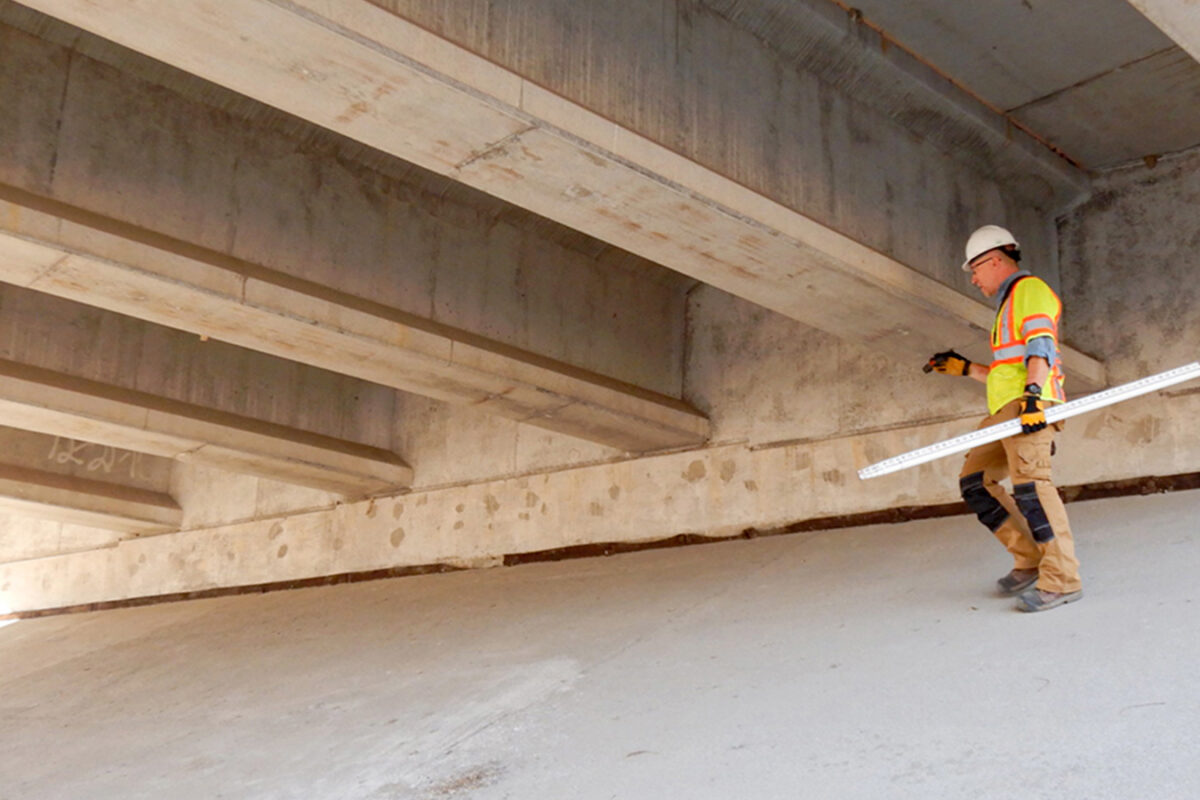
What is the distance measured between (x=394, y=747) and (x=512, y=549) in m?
6.00

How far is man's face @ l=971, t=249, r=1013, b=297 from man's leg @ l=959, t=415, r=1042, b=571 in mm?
856

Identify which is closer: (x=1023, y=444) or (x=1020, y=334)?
(x=1023, y=444)

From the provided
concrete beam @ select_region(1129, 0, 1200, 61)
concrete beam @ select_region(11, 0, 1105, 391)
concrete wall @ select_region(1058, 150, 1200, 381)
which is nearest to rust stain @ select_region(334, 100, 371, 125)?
concrete beam @ select_region(11, 0, 1105, 391)

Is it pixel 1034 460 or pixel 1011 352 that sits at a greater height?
pixel 1011 352

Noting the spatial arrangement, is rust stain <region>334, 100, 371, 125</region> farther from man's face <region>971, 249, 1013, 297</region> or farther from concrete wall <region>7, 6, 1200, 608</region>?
man's face <region>971, 249, 1013, 297</region>

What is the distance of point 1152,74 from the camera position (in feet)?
25.0

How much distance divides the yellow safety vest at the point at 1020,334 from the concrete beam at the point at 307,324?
14.0ft

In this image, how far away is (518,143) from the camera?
568 cm

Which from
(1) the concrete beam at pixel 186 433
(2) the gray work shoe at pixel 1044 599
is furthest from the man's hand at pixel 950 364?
(1) the concrete beam at pixel 186 433

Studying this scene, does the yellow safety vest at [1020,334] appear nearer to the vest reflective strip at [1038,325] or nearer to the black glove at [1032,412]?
the vest reflective strip at [1038,325]

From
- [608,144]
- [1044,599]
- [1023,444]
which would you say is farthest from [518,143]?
[1044,599]

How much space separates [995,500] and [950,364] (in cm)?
115

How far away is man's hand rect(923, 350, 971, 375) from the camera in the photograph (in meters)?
7.21

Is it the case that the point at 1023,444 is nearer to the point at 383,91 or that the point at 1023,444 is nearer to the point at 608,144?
the point at 608,144
